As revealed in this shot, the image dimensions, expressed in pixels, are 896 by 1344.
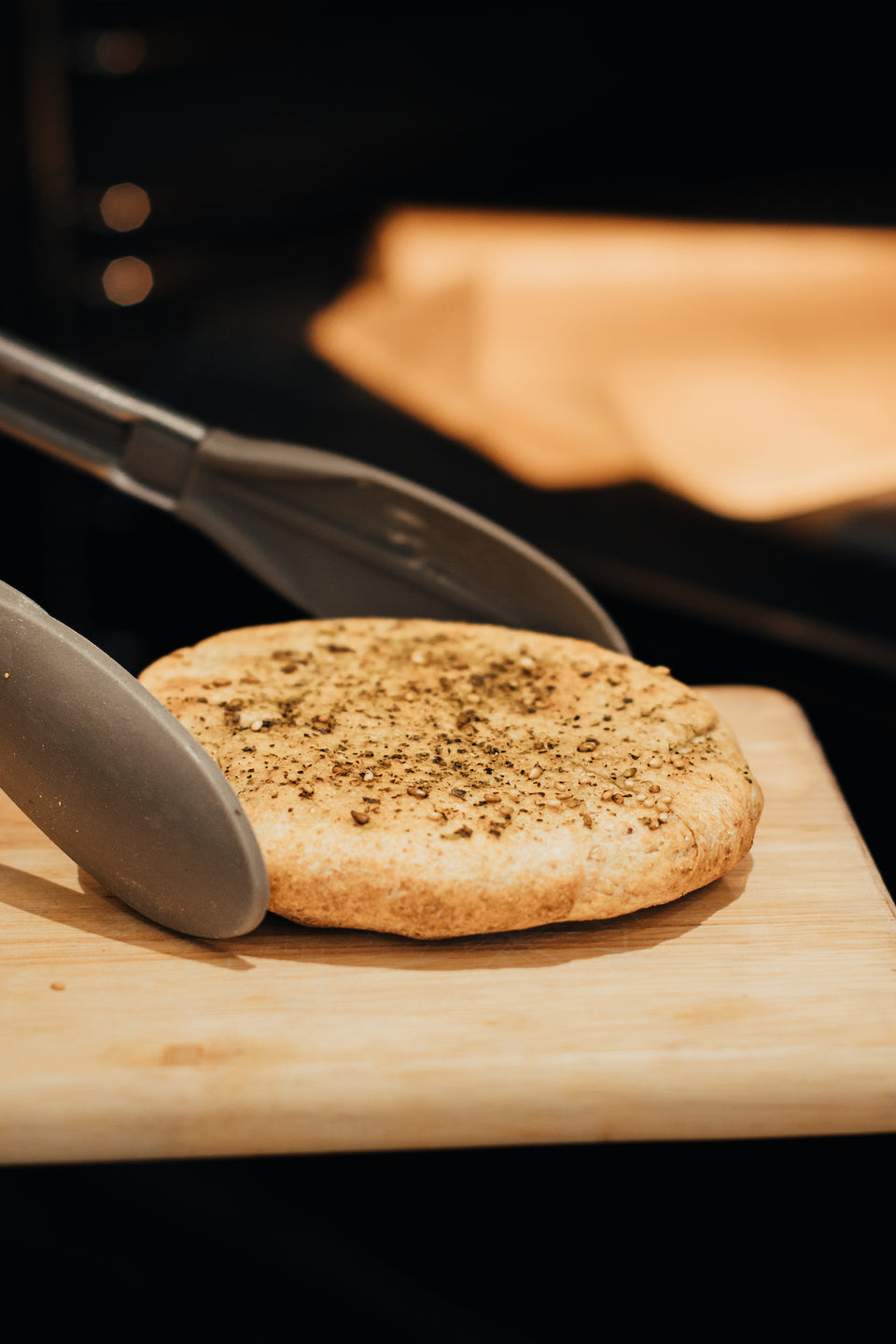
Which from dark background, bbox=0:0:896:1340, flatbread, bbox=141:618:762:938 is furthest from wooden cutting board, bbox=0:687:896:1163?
dark background, bbox=0:0:896:1340

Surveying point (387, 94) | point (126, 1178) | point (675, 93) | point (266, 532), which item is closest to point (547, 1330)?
point (126, 1178)

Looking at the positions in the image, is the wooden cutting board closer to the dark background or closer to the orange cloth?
the dark background

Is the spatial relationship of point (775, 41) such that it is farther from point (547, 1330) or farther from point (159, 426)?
point (547, 1330)

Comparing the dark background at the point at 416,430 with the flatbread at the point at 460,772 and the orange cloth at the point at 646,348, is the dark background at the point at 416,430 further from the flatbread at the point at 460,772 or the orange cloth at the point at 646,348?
the flatbread at the point at 460,772

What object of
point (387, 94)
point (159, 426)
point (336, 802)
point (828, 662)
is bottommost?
point (828, 662)

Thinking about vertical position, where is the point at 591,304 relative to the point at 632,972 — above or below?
above

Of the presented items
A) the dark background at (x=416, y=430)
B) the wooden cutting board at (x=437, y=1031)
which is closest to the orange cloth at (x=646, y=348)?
the dark background at (x=416, y=430)
